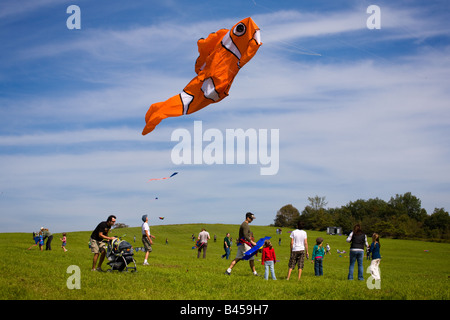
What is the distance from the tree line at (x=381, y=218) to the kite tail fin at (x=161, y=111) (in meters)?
80.5

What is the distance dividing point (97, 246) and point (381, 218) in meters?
154

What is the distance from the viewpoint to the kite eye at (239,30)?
13.7m

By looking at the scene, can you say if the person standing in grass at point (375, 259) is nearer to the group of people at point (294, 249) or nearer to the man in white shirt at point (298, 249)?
the group of people at point (294, 249)

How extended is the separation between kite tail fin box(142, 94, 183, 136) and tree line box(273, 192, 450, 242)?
80525mm

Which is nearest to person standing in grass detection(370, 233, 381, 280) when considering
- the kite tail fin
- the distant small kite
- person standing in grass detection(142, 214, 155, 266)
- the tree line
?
the distant small kite

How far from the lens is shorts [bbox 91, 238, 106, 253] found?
47.7 feet

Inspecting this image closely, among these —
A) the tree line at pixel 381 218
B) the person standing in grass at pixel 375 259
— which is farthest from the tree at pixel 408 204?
the person standing in grass at pixel 375 259

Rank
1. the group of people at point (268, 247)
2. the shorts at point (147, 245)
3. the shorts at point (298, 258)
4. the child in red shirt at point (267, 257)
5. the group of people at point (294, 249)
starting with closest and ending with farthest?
the group of people at point (268, 247), the child in red shirt at point (267, 257), the group of people at point (294, 249), the shorts at point (298, 258), the shorts at point (147, 245)

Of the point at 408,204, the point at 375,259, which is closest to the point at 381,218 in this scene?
the point at 408,204

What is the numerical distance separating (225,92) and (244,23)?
2.30 metres

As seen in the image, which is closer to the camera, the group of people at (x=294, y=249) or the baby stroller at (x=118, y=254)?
the baby stroller at (x=118, y=254)
